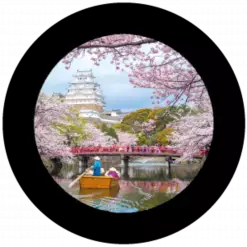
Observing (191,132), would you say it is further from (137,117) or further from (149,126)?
(137,117)

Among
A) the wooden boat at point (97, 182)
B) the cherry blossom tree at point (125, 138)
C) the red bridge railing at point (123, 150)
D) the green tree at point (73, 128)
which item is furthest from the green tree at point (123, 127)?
the wooden boat at point (97, 182)

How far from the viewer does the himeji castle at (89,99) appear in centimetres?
262

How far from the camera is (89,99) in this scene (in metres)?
2.68

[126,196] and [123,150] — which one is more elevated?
[123,150]

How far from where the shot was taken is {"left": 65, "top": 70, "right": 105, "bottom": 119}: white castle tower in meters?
2.61

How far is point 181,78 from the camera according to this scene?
8.86 feet

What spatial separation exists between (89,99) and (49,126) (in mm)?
428

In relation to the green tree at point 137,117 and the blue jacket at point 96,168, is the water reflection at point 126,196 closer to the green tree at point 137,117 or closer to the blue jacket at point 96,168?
the blue jacket at point 96,168

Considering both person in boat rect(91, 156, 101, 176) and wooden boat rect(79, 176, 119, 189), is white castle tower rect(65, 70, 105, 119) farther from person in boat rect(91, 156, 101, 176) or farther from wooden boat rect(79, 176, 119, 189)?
wooden boat rect(79, 176, 119, 189)

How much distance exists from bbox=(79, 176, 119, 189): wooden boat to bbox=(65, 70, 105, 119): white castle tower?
0.52 metres

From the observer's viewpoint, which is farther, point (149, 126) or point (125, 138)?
Result: point (125, 138)

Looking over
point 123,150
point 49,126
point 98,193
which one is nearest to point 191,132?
point 123,150

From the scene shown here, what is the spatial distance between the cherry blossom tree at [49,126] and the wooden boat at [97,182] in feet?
0.93

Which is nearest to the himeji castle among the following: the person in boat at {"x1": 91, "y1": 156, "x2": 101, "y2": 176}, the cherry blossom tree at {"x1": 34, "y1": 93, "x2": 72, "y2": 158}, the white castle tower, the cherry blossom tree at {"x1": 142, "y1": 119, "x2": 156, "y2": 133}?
the white castle tower
